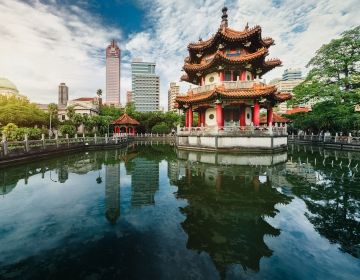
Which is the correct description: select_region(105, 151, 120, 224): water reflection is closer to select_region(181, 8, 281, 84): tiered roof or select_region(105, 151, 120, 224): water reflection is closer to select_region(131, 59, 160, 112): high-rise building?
select_region(181, 8, 281, 84): tiered roof

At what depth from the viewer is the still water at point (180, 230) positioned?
343 centimetres

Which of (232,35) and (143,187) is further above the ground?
(232,35)

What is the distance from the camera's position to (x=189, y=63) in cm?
2639

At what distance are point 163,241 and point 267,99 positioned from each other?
20.4 meters

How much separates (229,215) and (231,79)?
18835 millimetres

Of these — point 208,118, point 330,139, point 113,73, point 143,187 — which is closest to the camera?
point 143,187

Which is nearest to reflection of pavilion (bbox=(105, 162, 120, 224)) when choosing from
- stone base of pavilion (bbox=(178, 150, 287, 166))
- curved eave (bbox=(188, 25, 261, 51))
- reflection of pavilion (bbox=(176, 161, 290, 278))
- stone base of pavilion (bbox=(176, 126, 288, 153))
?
reflection of pavilion (bbox=(176, 161, 290, 278))

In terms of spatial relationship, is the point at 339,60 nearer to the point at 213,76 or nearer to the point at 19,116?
the point at 213,76

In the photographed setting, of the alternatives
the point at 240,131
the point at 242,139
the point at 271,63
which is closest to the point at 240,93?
the point at 240,131

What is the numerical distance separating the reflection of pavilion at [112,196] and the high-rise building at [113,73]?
155 meters

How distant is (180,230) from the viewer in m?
4.73

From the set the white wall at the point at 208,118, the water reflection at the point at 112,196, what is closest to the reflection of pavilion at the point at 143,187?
the water reflection at the point at 112,196

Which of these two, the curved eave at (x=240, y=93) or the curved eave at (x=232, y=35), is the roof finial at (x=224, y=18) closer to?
the curved eave at (x=232, y=35)

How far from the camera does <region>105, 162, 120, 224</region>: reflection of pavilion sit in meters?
5.55
